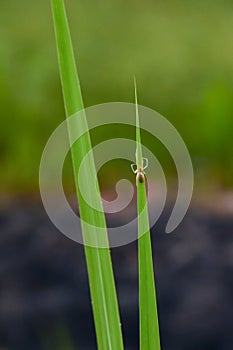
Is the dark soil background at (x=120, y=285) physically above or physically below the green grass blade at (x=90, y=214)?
above

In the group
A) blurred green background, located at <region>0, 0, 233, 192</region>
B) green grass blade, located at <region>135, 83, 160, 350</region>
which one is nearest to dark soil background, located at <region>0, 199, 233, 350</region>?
blurred green background, located at <region>0, 0, 233, 192</region>

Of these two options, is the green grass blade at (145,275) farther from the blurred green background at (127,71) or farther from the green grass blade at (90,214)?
the blurred green background at (127,71)

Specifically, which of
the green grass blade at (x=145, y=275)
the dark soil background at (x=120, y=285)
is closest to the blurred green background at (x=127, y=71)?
the dark soil background at (x=120, y=285)

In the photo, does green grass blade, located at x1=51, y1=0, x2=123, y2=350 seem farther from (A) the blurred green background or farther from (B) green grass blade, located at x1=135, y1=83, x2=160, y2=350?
(A) the blurred green background

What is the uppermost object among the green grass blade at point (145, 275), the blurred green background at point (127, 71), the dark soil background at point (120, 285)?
the blurred green background at point (127, 71)

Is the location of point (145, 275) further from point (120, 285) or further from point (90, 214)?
point (120, 285)

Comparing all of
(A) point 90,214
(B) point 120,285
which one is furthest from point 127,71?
(A) point 90,214
